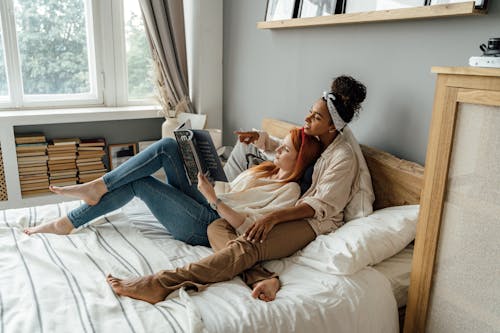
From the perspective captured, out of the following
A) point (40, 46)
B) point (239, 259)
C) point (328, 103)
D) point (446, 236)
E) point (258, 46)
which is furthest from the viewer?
point (40, 46)

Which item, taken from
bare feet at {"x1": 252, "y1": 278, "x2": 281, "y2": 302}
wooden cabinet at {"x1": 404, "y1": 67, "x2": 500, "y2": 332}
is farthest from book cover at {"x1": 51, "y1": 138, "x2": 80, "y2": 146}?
wooden cabinet at {"x1": 404, "y1": 67, "x2": 500, "y2": 332}

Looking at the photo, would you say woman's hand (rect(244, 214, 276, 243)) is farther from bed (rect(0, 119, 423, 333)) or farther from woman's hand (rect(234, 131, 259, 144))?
woman's hand (rect(234, 131, 259, 144))

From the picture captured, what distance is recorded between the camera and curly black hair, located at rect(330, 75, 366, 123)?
188 centimetres

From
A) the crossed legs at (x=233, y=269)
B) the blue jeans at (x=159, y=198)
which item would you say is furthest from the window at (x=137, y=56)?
the crossed legs at (x=233, y=269)

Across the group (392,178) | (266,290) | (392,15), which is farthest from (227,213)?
(392,15)

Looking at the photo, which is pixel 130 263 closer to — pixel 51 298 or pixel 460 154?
pixel 51 298

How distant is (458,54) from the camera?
5.35ft

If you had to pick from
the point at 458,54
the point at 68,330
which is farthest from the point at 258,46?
the point at 68,330

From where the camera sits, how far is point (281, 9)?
8.29 ft

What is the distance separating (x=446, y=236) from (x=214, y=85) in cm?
230

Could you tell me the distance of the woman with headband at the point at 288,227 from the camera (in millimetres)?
1496

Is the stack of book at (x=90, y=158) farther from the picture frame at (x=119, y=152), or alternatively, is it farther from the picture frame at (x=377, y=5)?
the picture frame at (x=377, y=5)

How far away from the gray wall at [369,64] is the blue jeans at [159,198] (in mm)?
817

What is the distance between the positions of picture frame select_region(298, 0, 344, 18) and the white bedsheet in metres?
1.18
